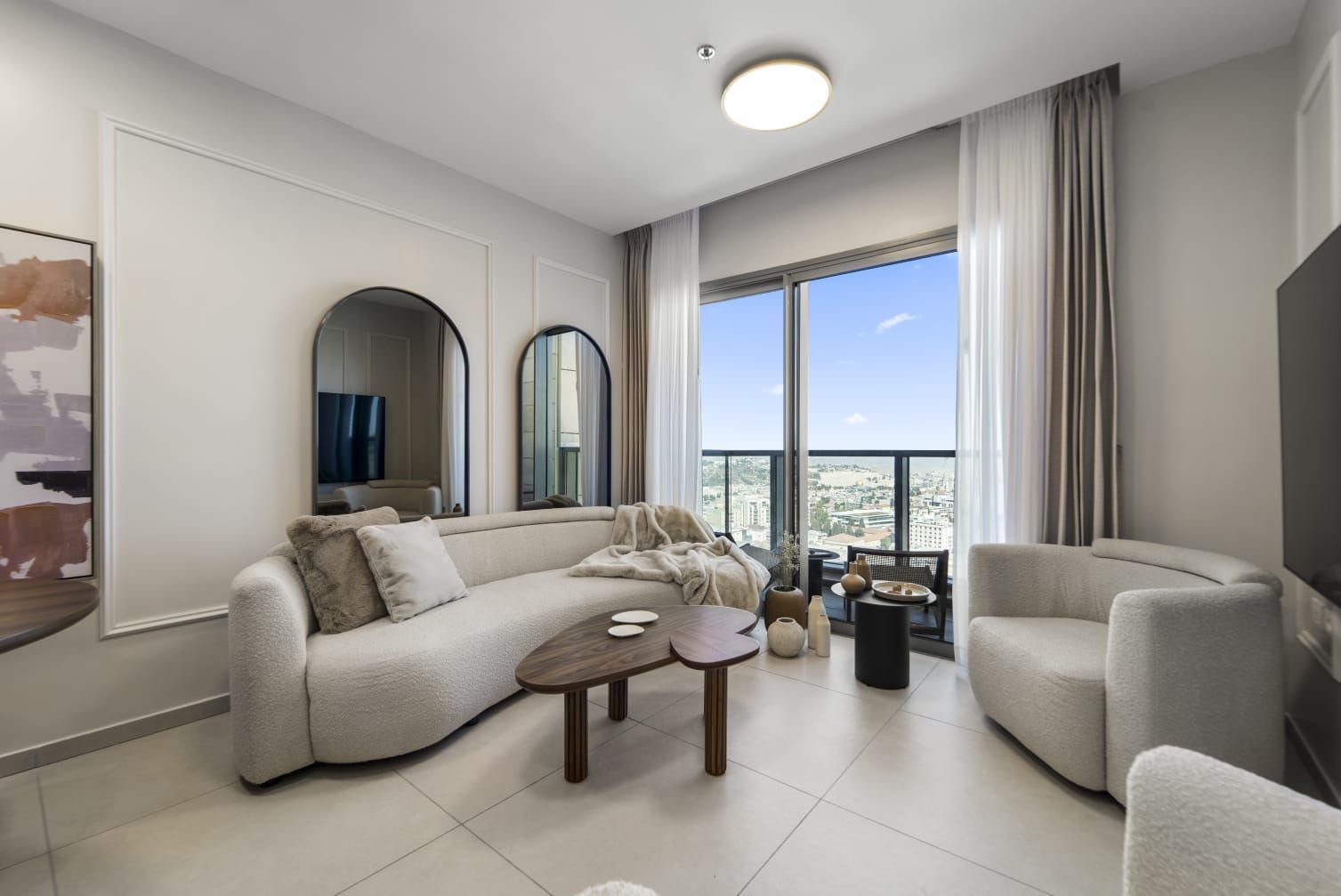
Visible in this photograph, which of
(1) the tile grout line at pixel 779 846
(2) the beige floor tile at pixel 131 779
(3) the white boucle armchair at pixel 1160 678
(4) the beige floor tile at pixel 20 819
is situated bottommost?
(2) the beige floor tile at pixel 131 779

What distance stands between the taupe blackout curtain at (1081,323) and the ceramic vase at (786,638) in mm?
1299

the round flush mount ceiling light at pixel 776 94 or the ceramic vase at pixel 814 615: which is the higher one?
the round flush mount ceiling light at pixel 776 94

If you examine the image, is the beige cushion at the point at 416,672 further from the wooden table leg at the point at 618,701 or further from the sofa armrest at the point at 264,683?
the wooden table leg at the point at 618,701

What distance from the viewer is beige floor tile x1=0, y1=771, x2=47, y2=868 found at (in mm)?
1521

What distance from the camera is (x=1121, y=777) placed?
1616 millimetres

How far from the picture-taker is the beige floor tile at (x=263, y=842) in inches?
55.5

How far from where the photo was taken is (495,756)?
78.5 inches

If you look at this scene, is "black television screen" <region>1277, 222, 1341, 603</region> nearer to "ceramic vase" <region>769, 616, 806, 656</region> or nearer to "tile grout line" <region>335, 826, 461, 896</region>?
"ceramic vase" <region>769, 616, 806, 656</region>

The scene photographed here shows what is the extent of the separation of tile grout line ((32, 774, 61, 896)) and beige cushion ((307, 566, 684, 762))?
600mm

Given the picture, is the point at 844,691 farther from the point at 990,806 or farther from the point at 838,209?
the point at 838,209

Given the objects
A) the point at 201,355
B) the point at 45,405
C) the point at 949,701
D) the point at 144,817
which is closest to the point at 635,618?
the point at 949,701

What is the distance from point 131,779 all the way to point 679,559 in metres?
2.38

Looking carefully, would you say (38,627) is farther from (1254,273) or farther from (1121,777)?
(1254,273)

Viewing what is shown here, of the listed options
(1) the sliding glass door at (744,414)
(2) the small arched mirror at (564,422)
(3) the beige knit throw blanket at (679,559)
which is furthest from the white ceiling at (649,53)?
(3) the beige knit throw blanket at (679,559)
